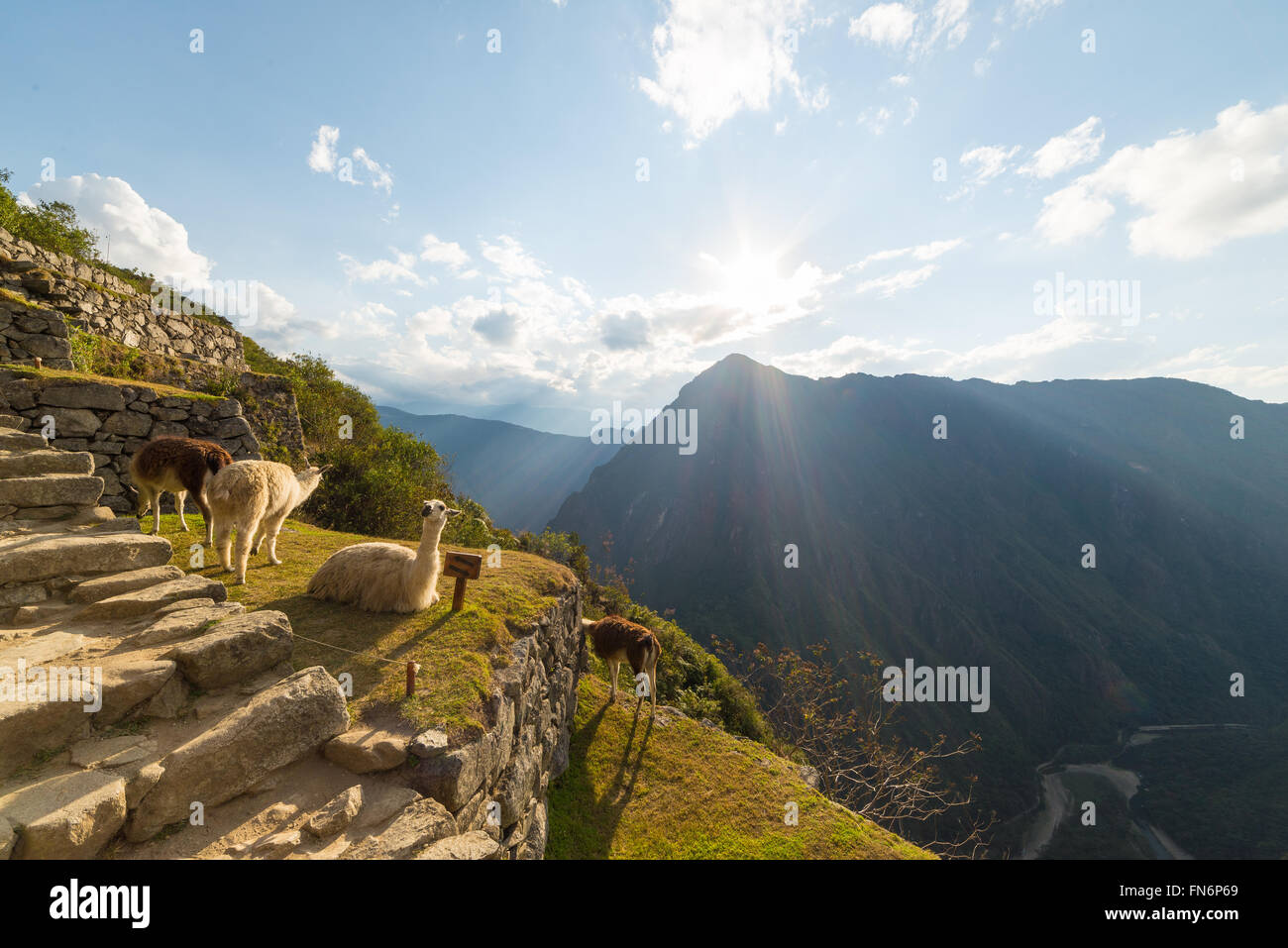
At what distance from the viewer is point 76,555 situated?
4.94 m

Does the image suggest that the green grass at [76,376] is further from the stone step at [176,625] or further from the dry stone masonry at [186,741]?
the stone step at [176,625]

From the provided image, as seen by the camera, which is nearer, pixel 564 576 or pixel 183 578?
pixel 183 578

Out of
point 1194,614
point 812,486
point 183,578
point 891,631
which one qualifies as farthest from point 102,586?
point 1194,614

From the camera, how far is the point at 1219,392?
17338cm

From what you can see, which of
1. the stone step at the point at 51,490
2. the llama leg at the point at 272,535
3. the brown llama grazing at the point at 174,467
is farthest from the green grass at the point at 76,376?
the llama leg at the point at 272,535

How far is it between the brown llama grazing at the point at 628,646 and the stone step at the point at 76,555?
7513mm

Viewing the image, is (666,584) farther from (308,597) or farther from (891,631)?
(308,597)

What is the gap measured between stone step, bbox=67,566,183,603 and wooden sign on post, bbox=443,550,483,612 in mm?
2893

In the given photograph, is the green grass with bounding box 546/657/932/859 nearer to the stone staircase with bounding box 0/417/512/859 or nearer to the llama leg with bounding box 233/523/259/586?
the stone staircase with bounding box 0/417/512/859

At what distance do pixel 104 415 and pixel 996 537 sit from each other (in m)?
156

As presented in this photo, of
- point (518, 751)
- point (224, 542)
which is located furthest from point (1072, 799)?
point (224, 542)

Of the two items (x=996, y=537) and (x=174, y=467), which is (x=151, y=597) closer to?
(x=174, y=467)
